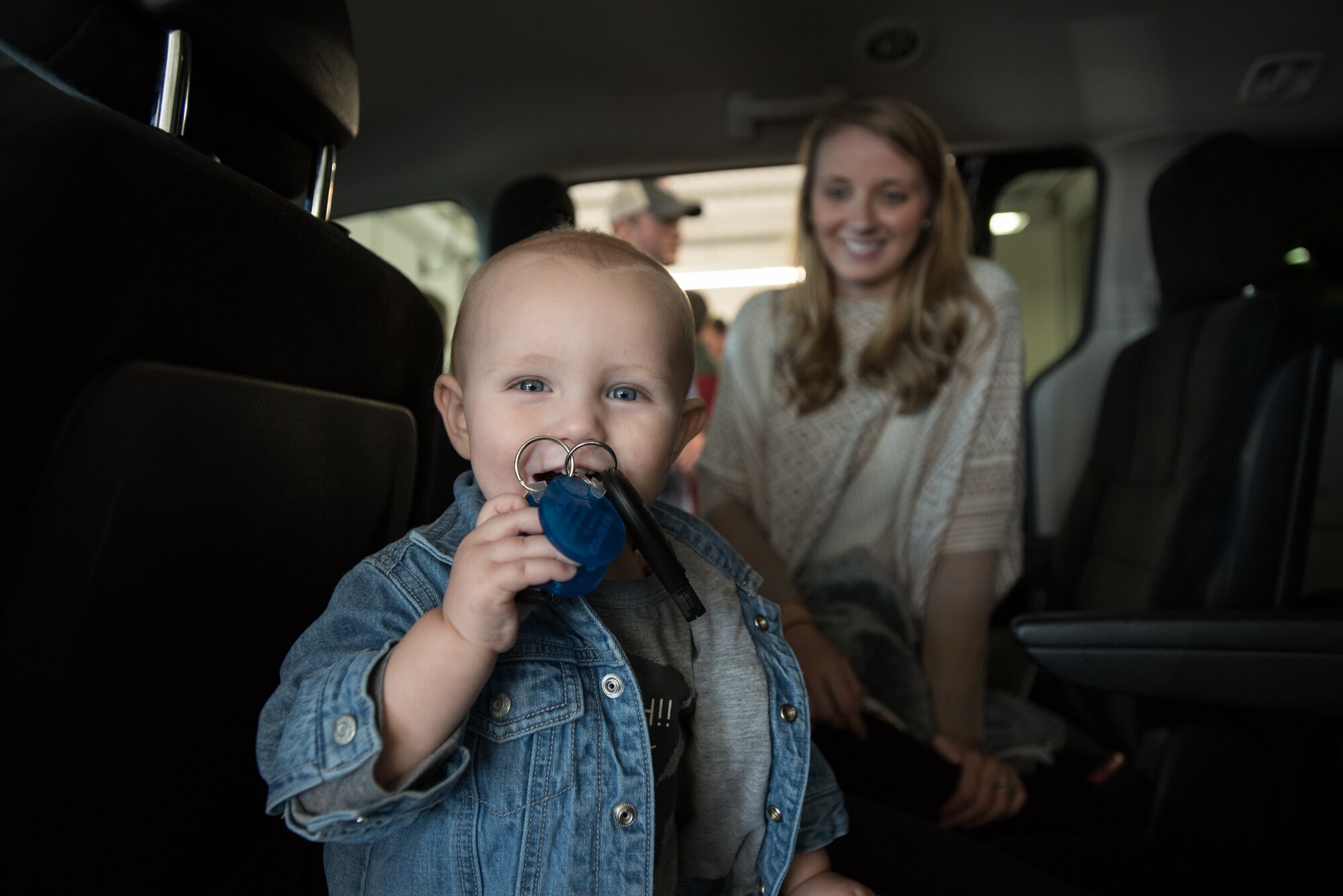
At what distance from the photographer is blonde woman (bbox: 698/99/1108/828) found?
4.49 ft

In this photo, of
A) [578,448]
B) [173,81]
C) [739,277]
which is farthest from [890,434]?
[739,277]

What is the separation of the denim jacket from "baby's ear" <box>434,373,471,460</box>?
9cm

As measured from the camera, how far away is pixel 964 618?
1426 mm

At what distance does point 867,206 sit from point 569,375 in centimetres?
101

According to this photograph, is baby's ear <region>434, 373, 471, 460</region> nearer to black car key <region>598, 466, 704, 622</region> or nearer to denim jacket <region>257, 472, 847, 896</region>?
denim jacket <region>257, 472, 847, 896</region>

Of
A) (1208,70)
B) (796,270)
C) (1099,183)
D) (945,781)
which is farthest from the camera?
(1099,183)

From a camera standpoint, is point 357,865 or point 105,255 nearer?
point 105,255

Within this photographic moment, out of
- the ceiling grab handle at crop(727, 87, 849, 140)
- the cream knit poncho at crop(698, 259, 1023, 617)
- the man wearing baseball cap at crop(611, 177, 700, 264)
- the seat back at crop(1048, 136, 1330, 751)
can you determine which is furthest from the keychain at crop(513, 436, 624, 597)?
the man wearing baseball cap at crop(611, 177, 700, 264)

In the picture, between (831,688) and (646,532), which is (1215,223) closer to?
(831,688)

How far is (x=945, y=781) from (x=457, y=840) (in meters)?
0.80

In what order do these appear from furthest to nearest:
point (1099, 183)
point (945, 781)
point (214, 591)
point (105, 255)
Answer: point (1099, 183)
point (945, 781)
point (214, 591)
point (105, 255)

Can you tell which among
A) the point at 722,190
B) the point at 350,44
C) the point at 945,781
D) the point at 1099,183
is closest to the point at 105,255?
the point at 350,44

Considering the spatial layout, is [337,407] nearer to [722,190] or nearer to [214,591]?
[214,591]

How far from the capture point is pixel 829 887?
779 millimetres
